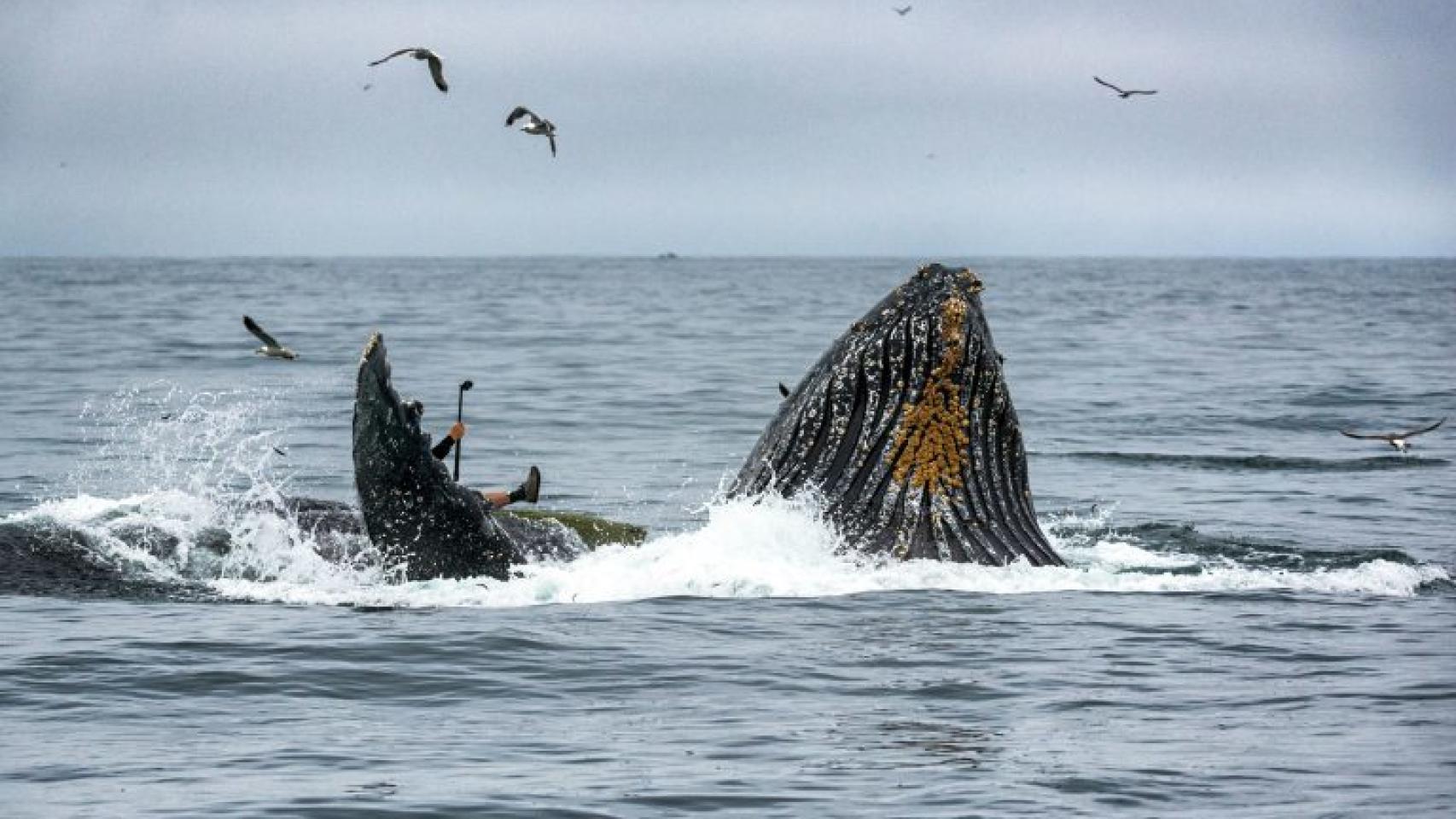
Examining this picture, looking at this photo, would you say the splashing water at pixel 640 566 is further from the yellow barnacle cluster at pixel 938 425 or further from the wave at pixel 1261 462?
the wave at pixel 1261 462

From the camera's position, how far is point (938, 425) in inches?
339

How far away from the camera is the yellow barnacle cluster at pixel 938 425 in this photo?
8578 mm

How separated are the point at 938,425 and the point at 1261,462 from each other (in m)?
9.85

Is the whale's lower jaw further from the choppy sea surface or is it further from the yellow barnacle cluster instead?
the yellow barnacle cluster

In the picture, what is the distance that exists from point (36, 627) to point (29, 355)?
74.5 ft

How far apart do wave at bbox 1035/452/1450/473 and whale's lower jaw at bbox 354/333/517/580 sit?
33.2 ft

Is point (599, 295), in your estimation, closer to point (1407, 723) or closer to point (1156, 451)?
point (1156, 451)

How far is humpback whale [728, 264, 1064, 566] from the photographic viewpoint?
860 cm

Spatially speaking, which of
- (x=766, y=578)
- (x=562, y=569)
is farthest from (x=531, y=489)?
(x=766, y=578)

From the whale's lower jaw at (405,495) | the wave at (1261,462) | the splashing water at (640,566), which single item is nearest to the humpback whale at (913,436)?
the splashing water at (640,566)

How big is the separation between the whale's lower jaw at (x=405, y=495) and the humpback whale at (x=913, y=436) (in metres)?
1.30

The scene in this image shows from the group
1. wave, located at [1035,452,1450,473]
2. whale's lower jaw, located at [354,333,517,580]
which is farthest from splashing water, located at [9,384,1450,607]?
wave, located at [1035,452,1450,473]

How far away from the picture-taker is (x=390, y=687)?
7953 mm

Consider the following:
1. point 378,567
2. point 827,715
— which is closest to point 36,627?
point 378,567
